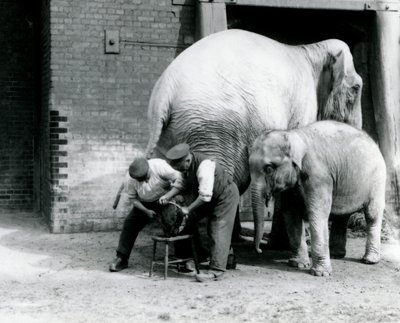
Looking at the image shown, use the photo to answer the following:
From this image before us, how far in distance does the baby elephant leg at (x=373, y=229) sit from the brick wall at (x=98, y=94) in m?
3.56

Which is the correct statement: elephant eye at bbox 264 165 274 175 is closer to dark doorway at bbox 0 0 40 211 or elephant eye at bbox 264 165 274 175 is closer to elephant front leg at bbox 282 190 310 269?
elephant front leg at bbox 282 190 310 269

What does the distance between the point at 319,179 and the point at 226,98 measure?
126cm

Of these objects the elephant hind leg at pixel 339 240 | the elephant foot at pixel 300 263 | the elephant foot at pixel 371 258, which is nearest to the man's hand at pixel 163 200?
the elephant foot at pixel 300 263

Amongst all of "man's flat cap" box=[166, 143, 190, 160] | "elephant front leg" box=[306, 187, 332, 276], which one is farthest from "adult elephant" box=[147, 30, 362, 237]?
"elephant front leg" box=[306, 187, 332, 276]

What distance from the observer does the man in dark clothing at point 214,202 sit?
21.7ft

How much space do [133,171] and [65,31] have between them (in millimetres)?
3461

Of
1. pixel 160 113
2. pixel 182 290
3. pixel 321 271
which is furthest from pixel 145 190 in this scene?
pixel 321 271

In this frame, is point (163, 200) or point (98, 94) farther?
point (98, 94)

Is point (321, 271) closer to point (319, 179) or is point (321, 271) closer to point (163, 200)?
point (319, 179)

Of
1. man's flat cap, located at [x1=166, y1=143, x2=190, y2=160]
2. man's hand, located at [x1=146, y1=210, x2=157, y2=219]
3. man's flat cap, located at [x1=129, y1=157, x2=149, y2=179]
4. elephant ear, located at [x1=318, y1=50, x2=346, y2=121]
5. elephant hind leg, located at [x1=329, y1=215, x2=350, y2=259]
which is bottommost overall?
elephant hind leg, located at [x1=329, y1=215, x2=350, y2=259]

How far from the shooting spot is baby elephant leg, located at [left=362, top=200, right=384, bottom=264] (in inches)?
294

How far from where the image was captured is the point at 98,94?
957 cm

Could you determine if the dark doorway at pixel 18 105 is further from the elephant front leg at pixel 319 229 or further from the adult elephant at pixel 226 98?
the elephant front leg at pixel 319 229

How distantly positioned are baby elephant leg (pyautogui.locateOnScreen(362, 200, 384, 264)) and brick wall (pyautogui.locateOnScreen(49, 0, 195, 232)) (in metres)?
3.56
